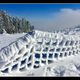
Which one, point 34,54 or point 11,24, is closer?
point 34,54

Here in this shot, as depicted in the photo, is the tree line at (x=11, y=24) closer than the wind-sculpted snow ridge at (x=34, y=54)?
No

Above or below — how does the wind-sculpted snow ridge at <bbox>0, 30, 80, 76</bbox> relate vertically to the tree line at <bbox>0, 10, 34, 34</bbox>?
below

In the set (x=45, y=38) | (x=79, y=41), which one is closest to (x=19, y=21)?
(x=79, y=41)

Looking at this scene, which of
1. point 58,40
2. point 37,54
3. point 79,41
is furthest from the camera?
point 79,41

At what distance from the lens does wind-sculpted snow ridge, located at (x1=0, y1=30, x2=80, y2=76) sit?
19.0 feet

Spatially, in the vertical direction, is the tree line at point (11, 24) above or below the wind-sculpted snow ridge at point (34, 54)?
above

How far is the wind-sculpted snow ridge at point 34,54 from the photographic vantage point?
19.0ft

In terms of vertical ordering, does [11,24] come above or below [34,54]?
above

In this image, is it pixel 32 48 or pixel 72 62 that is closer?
pixel 32 48

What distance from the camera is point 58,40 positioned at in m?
7.38

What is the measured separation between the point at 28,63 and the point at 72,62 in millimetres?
1610

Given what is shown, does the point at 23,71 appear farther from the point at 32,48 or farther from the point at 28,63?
the point at 32,48

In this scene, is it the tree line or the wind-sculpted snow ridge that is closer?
the wind-sculpted snow ridge

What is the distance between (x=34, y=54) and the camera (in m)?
6.38
